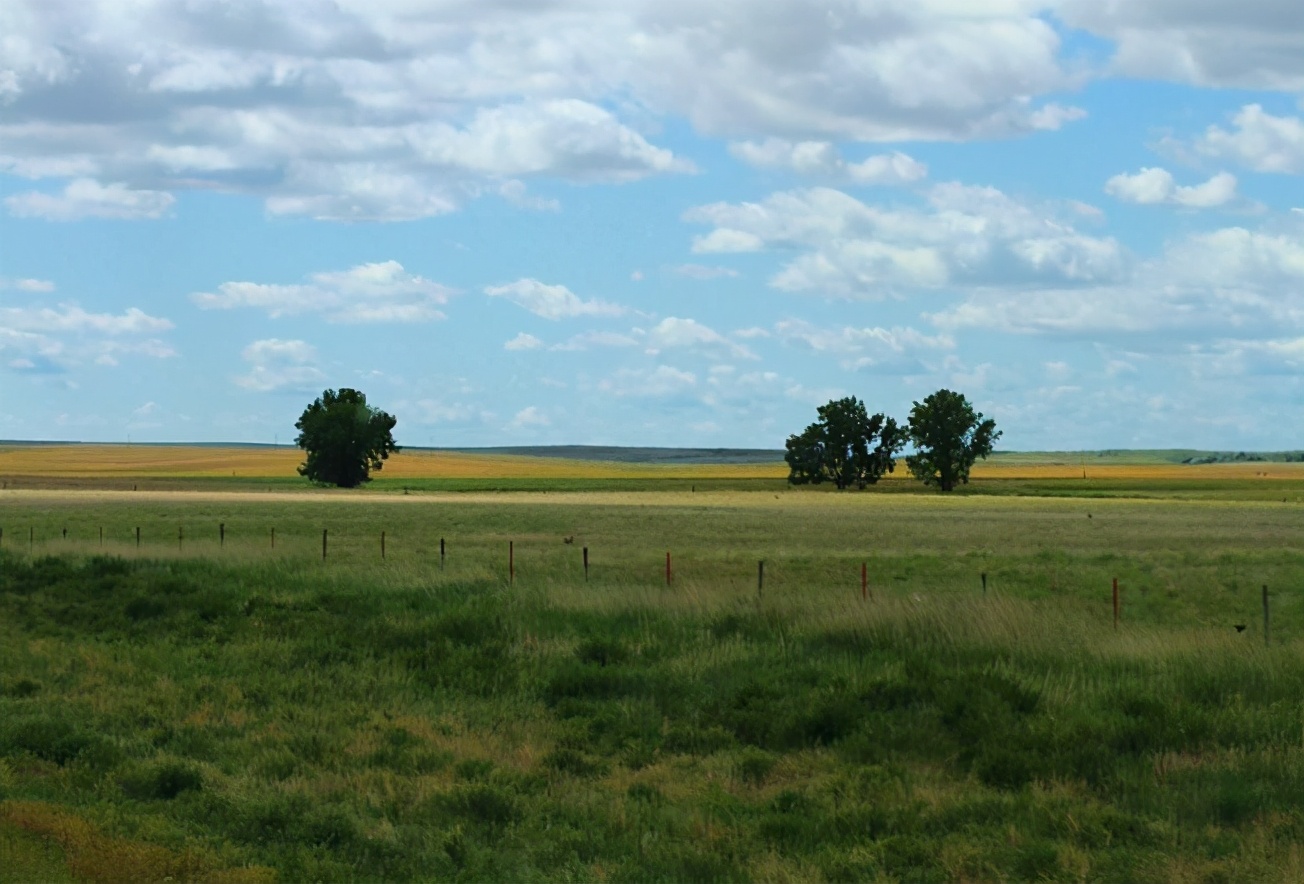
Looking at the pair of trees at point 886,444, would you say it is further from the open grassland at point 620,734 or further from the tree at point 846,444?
the open grassland at point 620,734

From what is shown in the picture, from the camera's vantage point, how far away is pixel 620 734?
14.4 metres

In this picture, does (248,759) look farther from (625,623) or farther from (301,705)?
(625,623)

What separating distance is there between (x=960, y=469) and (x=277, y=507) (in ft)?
256

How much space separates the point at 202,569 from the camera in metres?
28.2

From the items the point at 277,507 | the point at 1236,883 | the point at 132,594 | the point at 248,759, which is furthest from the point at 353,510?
the point at 1236,883

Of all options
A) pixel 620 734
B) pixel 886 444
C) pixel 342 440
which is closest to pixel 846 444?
pixel 886 444

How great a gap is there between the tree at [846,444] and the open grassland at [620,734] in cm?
12015

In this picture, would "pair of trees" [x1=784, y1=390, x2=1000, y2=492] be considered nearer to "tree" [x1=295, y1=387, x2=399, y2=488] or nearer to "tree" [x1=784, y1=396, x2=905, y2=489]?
"tree" [x1=784, y1=396, x2=905, y2=489]

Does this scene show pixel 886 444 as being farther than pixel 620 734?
Yes

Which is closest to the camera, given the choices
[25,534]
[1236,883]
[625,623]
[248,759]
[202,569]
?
[1236,883]

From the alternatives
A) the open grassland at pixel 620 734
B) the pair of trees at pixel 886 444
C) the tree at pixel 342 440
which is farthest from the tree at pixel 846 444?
the open grassland at pixel 620 734

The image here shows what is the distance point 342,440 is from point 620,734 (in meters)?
131

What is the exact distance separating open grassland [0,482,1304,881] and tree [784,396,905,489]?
4730 inches

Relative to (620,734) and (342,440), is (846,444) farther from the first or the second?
(620,734)
